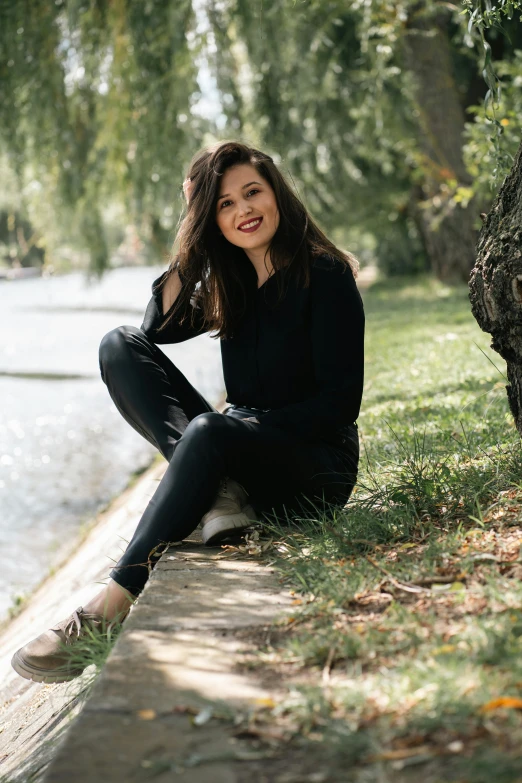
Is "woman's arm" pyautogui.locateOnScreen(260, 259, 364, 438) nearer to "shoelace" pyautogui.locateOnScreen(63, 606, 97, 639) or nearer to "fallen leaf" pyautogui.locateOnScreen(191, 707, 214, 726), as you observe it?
"shoelace" pyautogui.locateOnScreen(63, 606, 97, 639)

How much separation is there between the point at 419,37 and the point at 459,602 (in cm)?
1070

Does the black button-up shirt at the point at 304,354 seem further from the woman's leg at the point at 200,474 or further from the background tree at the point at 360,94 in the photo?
the background tree at the point at 360,94

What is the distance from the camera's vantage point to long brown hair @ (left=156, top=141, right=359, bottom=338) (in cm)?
339

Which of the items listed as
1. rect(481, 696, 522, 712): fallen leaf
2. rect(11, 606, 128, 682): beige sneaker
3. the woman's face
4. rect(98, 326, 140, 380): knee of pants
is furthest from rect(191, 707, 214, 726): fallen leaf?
the woman's face

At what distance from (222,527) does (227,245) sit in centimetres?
119

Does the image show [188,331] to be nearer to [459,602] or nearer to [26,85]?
[459,602]

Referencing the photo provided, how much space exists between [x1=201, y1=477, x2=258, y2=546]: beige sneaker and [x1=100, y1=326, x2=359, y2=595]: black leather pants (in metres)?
0.03

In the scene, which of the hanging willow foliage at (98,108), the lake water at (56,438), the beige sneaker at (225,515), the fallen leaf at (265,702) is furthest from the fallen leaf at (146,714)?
the hanging willow foliage at (98,108)

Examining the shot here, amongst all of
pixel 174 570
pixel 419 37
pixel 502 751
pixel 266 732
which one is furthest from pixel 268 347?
pixel 419 37

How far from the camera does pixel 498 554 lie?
244cm

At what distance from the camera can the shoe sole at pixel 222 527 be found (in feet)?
9.71

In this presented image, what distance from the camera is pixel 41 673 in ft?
9.24

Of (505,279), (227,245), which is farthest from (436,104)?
(505,279)

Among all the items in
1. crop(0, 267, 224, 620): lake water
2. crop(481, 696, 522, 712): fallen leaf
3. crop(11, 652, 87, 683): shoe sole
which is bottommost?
crop(0, 267, 224, 620): lake water
